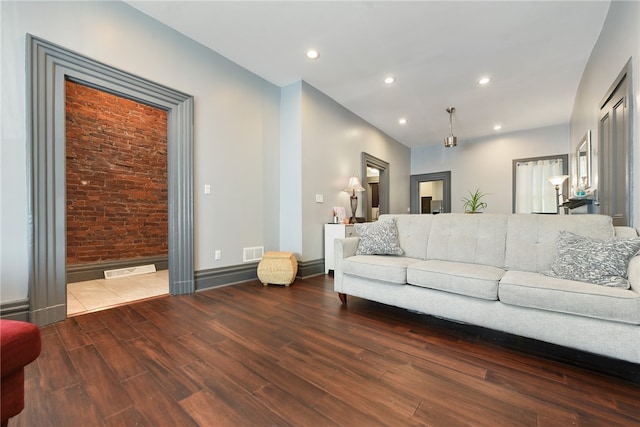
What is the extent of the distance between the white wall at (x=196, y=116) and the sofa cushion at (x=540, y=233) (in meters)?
2.79

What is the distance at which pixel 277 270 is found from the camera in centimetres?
323

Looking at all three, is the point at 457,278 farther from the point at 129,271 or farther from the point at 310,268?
the point at 129,271

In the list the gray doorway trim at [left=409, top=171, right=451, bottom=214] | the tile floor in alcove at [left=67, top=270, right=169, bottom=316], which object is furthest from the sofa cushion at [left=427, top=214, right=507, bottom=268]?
the gray doorway trim at [left=409, top=171, right=451, bottom=214]

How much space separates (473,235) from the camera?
2.44 metres

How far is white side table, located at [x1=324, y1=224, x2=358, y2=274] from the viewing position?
3862mm

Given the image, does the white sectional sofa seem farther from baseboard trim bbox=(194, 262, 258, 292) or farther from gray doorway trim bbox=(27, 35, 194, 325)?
gray doorway trim bbox=(27, 35, 194, 325)

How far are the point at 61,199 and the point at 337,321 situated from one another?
95.9 inches

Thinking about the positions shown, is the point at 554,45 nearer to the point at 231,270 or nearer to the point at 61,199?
the point at 231,270

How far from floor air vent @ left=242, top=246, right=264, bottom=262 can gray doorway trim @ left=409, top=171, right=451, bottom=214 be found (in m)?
4.81

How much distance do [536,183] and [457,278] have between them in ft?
17.4

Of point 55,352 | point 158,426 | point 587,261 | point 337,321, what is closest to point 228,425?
point 158,426

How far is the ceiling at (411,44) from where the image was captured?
7.97ft

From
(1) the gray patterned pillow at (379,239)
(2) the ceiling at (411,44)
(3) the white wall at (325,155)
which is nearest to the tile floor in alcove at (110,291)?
(3) the white wall at (325,155)

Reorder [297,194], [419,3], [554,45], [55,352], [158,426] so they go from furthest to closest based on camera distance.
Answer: [297,194], [554,45], [419,3], [55,352], [158,426]
